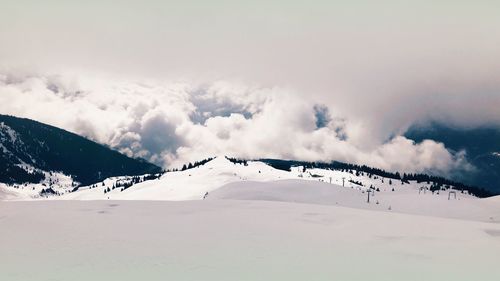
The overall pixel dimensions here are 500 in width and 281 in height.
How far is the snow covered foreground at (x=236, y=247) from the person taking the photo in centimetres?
1593

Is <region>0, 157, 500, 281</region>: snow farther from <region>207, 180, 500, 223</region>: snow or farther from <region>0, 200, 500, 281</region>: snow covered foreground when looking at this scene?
<region>207, 180, 500, 223</region>: snow

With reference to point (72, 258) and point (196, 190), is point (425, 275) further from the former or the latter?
point (196, 190)

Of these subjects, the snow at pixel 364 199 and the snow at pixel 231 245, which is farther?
the snow at pixel 364 199

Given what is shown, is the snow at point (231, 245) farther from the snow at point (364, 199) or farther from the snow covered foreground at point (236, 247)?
the snow at point (364, 199)

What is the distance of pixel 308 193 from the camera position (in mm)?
124625

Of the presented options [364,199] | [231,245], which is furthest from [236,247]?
[364,199]

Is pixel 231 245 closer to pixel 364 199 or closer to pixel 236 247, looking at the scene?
pixel 236 247

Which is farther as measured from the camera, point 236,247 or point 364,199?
point 364,199

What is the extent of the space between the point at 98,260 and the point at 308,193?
111 m

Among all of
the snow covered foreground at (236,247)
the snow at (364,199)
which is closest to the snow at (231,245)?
the snow covered foreground at (236,247)

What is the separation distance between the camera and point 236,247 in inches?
772

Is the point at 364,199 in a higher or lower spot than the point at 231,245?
higher

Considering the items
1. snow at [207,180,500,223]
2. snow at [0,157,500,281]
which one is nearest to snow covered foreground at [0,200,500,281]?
snow at [0,157,500,281]

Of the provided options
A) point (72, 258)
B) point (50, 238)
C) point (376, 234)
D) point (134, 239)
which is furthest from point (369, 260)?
point (50, 238)
